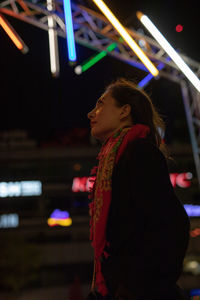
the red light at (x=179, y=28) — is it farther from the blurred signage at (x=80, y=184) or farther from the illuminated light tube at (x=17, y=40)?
the blurred signage at (x=80, y=184)

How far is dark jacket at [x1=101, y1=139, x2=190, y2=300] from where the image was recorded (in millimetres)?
1251

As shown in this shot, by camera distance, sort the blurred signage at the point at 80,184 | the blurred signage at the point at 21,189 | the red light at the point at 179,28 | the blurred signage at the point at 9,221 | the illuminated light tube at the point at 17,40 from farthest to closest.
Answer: the blurred signage at the point at 21,189 → the blurred signage at the point at 80,184 → the blurred signage at the point at 9,221 → the red light at the point at 179,28 → the illuminated light tube at the point at 17,40

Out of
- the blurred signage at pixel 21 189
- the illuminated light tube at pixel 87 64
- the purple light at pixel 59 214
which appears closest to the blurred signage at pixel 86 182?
the purple light at pixel 59 214

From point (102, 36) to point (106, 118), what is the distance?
3996mm

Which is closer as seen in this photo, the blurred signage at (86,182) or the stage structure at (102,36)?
the stage structure at (102,36)

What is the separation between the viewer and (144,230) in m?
1.35

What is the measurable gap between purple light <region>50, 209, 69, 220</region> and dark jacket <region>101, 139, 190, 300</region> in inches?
1303

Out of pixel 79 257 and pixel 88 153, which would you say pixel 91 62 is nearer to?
pixel 79 257

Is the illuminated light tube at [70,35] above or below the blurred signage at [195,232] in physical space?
above

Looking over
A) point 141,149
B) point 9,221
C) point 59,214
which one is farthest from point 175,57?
point 9,221

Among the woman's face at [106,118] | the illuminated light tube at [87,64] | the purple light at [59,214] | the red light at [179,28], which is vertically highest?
the red light at [179,28]

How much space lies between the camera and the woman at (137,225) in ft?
4.13

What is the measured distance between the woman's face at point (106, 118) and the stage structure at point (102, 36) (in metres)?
3.04

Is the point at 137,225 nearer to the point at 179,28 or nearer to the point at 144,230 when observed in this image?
the point at 144,230
